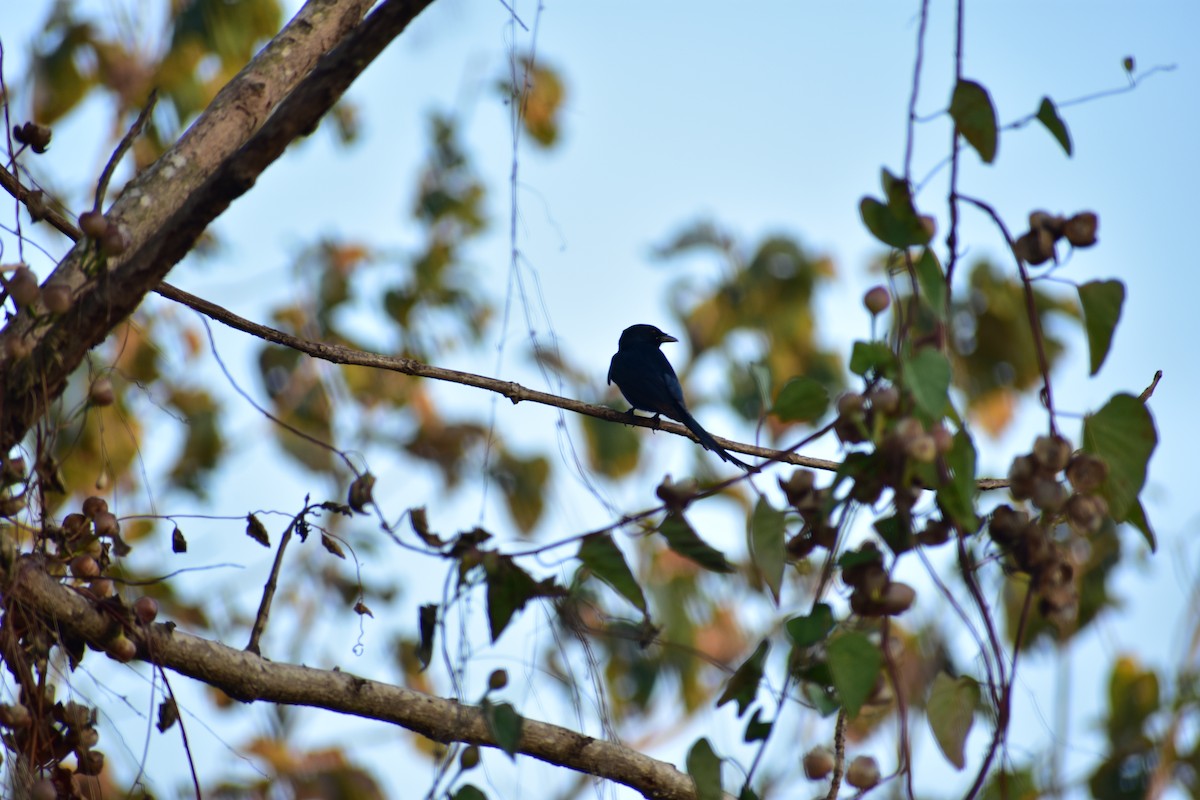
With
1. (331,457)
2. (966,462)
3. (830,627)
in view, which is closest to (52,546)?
(830,627)

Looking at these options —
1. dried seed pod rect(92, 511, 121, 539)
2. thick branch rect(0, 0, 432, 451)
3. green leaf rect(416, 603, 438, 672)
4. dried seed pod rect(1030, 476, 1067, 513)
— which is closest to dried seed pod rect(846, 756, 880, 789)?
dried seed pod rect(1030, 476, 1067, 513)

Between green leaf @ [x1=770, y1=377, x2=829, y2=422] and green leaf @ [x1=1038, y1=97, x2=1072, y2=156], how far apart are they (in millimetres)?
693

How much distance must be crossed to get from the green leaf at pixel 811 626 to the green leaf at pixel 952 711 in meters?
→ 0.33

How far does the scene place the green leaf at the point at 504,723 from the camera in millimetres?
2170

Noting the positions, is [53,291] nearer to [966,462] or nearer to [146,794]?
[146,794]

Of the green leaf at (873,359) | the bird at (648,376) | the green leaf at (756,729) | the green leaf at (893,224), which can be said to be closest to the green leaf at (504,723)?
the green leaf at (756,729)

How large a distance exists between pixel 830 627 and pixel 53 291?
1796 mm

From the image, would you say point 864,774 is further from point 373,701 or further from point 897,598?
point 373,701

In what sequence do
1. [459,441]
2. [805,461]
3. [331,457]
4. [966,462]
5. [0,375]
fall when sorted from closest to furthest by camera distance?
[966,462]
[0,375]
[805,461]
[331,457]
[459,441]

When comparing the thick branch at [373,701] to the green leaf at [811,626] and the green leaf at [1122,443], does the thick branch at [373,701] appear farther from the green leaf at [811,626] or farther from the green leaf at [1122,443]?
the green leaf at [1122,443]

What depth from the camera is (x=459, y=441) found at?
558 inches

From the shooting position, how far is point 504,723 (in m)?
2.21

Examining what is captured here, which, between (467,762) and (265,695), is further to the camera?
(265,695)

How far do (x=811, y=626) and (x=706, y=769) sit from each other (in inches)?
16.1
